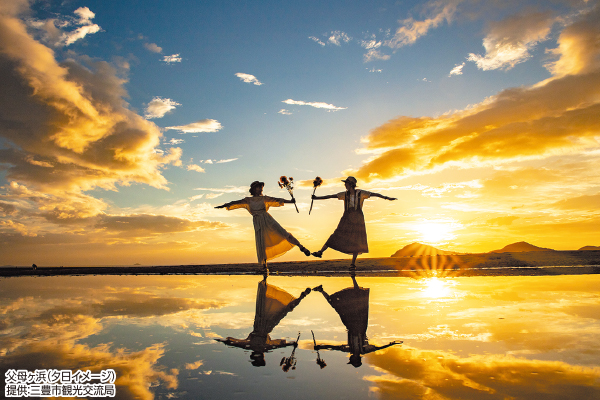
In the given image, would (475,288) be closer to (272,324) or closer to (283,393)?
(272,324)

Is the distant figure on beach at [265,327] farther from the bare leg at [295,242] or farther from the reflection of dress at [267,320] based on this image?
the bare leg at [295,242]

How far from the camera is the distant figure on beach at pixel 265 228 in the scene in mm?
13055

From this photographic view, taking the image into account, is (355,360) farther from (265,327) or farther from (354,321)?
(265,327)

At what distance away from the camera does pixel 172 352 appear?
3.19 meters

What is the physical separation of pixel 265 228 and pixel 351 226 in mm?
3380

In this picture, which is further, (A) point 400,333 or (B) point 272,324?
(B) point 272,324

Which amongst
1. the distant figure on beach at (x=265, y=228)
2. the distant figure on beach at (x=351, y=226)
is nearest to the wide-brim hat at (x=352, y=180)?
the distant figure on beach at (x=351, y=226)

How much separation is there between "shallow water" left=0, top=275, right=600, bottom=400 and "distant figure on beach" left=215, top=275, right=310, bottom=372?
0.03 m

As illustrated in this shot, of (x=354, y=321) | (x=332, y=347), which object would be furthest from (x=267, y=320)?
(x=332, y=347)

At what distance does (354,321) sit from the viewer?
429 centimetres

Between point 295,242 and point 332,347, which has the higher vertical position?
point 295,242

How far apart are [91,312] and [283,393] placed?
493 cm

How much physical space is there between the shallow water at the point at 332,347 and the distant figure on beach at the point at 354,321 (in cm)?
2

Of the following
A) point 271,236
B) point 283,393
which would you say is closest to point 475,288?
point 283,393
